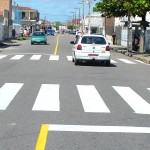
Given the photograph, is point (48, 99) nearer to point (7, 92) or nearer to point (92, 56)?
point (7, 92)

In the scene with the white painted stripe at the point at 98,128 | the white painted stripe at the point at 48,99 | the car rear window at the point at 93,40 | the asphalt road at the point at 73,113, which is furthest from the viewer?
the car rear window at the point at 93,40

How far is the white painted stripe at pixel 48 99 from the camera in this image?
404 inches

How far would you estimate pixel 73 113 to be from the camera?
9.66 metres

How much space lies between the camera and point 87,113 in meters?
9.70

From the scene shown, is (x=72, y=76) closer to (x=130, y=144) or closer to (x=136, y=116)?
(x=136, y=116)

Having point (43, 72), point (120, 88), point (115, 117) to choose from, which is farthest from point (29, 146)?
point (43, 72)

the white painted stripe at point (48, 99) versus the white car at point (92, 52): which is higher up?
the white car at point (92, 52)

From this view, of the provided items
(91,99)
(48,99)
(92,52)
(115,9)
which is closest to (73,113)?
(48,99)

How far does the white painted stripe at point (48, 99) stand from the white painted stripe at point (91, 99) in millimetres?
671

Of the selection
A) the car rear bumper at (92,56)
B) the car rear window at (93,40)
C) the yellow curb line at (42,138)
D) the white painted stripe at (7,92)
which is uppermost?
the car rear window at (93,40)

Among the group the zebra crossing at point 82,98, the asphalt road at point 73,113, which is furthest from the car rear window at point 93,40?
the zebra crossing at point 82,98

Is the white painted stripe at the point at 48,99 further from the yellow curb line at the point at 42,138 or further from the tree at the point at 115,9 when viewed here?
the tree at the point at 115,9

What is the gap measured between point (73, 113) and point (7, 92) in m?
3.58

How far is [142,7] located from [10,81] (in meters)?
19.9
